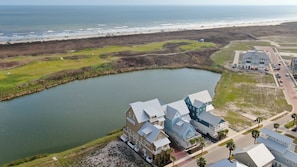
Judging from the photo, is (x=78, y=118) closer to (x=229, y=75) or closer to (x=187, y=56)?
(x=229, y=75)

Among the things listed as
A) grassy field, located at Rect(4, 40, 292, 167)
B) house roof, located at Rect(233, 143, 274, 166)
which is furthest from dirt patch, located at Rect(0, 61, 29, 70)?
house roof, located at Rect(233, 143, 274, 166)

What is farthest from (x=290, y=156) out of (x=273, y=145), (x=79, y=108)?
(x=79, y=108)

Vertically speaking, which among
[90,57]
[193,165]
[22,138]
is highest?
[90,57]

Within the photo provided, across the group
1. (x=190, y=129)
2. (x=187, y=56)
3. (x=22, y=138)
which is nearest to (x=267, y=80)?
(x=187, y=56)

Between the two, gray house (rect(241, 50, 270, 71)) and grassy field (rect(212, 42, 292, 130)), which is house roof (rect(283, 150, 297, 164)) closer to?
grassy field (rect(212, 42, 292, 130))

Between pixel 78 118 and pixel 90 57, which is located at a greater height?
pixel 90 57

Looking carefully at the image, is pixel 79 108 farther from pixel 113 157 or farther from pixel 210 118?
pixel 210 118
